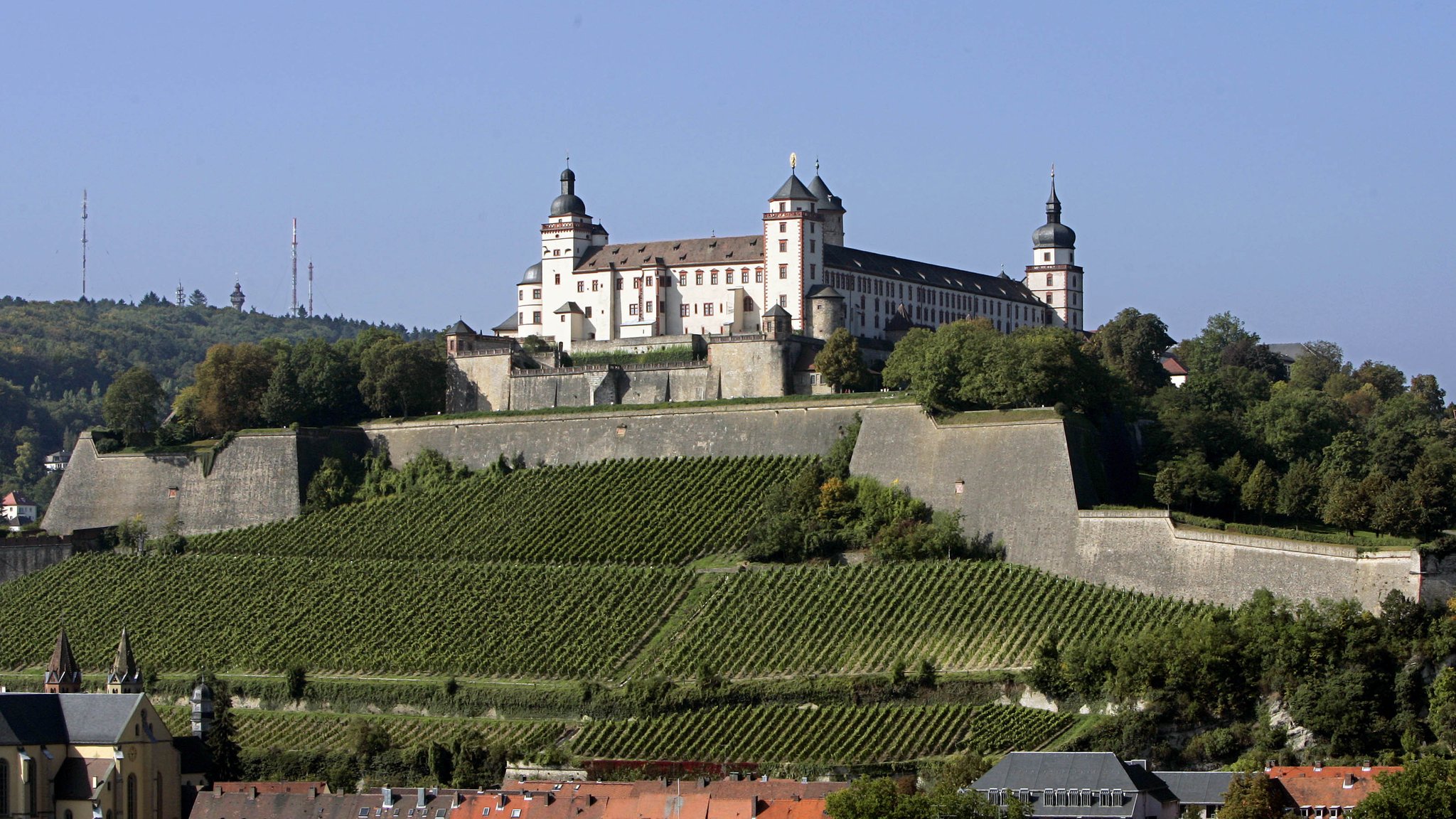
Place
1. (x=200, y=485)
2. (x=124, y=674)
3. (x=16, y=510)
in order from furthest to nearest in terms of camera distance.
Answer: (x=16, y=510)
(x=200, y=485)
(x=124, y=674)

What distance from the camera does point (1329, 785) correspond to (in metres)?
49.1

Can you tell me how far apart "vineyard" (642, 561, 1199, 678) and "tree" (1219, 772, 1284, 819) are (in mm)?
10093

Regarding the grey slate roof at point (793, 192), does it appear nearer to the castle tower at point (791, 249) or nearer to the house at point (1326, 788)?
the castle tower at point (791, 249)

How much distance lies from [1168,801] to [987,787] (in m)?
3.79

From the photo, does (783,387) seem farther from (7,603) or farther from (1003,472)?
(7,603)

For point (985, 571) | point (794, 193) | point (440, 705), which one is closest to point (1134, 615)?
point (985, 571)

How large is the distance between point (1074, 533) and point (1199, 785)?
13.9m

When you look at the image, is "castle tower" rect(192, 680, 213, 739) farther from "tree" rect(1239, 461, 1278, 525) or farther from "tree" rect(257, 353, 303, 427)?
"tree" rect(1239, 461, 1278, 525)

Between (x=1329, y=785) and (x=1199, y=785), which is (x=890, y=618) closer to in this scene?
(x=1199, y=785)

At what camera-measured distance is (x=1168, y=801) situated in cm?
5066

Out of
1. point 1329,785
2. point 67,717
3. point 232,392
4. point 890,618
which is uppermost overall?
point 232,392

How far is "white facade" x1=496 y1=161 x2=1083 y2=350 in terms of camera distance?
271ft

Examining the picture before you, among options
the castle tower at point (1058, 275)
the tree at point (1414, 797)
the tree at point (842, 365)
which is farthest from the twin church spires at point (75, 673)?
the castle tower at point (1058, 275)

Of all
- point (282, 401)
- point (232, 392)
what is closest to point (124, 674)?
point (282, 401)
